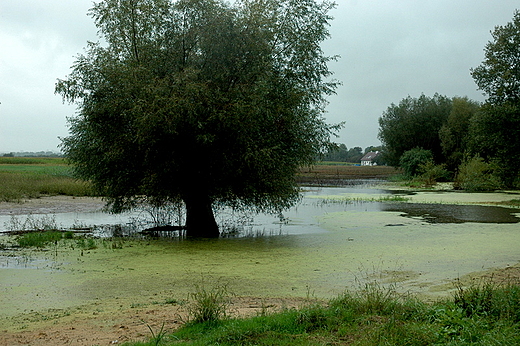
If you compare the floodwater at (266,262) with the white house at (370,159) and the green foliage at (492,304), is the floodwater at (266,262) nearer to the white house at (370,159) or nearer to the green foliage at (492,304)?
the green foliage at (492,304)

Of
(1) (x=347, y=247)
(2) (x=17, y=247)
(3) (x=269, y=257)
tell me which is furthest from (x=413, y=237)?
(2) (x=17, y=247)

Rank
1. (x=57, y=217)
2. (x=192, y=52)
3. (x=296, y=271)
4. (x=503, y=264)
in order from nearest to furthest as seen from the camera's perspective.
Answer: (x=296, y=271) < (x=503, y=264) < (x=192, y=52) < (x=57, y=217)

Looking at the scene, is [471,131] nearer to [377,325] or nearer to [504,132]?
[504,132]

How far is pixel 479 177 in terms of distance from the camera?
3625cm

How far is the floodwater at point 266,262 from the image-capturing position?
7.97 meters

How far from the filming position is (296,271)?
9797 millimetres

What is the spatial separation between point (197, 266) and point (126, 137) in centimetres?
481

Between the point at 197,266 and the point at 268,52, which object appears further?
the point at 268,52

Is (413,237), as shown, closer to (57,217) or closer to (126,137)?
(126,137)

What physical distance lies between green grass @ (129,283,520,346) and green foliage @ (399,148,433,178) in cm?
4485

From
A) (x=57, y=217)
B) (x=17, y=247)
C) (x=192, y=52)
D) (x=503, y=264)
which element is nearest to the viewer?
(x=503, y=264)

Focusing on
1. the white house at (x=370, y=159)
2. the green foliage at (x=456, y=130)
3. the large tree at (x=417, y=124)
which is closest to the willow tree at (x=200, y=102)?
the green foliage at (x=456, y=130)

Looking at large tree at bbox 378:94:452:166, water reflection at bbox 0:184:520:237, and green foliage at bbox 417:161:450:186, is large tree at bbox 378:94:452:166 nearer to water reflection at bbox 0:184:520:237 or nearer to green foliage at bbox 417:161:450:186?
green foliage at bbox 417:161:450:186

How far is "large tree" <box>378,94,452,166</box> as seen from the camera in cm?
5522
